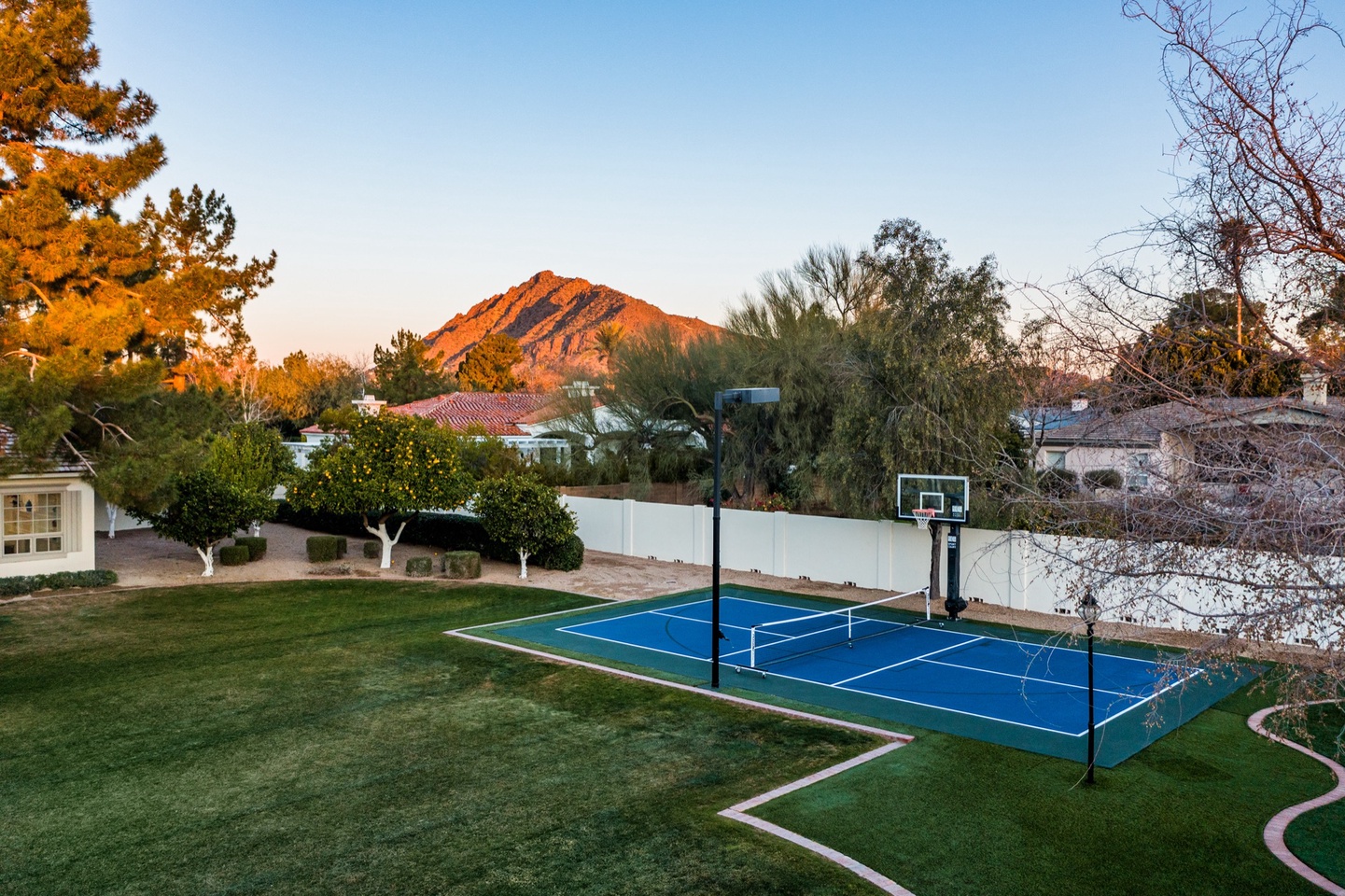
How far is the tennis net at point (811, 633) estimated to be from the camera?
18.7 m

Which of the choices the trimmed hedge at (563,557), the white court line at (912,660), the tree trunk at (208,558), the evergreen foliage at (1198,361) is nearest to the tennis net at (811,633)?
the white court line at (912,660)

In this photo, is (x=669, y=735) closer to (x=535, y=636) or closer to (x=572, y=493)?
(x=535, y=636)

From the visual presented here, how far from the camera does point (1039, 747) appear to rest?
13.1 metres

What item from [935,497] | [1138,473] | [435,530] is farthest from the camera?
[435,530]

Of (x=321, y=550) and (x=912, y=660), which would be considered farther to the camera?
(x=321, y=550)

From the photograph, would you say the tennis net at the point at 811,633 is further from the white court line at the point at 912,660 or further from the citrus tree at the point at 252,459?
the citrus tree at the point at 252,459

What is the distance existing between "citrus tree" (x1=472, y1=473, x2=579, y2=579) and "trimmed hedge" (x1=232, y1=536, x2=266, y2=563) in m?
7.28

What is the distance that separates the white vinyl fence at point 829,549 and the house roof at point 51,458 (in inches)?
561

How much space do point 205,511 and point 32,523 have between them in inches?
154

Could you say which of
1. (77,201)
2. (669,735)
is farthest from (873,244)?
(77,201)

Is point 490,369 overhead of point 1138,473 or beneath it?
overhead

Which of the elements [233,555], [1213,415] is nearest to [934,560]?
[1213,415]

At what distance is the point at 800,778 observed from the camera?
1183cm

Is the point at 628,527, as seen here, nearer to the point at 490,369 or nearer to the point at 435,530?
the point at 435,530
